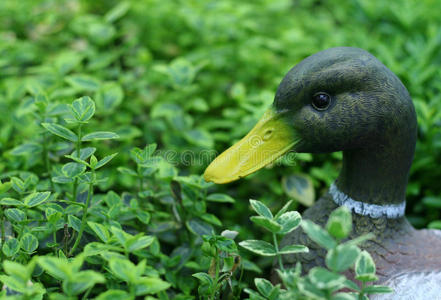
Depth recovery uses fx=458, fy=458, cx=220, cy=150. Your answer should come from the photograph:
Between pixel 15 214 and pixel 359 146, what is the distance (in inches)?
37.3

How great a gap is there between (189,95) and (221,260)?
48.5 inches

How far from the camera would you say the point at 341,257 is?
A: 0.91 metres

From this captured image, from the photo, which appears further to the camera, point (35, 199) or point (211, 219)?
point (211, 219)

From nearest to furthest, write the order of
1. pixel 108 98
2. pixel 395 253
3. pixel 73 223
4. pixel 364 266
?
pixel 364 266, pixel 73 223, pixel 395 253, pixel 108 98

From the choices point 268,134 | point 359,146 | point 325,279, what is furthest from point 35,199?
point 359,146

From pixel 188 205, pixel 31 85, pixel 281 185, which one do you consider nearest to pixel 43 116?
pixel 31 85

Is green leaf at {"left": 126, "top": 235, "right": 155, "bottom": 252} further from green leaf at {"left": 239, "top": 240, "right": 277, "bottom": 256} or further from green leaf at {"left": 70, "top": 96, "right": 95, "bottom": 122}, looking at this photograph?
green leaf at {"left": 70, "top": 96, "right": 95, "bottom": 122}

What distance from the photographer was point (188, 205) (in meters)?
1.53

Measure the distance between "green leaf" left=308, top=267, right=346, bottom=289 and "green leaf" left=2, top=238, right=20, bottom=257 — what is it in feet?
2.41

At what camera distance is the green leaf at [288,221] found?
3.58 ft

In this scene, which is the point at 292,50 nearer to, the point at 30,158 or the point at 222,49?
the point at 222,49

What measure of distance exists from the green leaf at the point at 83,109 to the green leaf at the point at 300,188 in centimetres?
84

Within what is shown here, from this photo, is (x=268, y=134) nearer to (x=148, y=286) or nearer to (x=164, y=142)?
(x=148, y=286)

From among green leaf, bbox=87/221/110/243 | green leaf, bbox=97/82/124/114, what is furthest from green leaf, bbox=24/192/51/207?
green leaf, bbox=97/82/124/114
